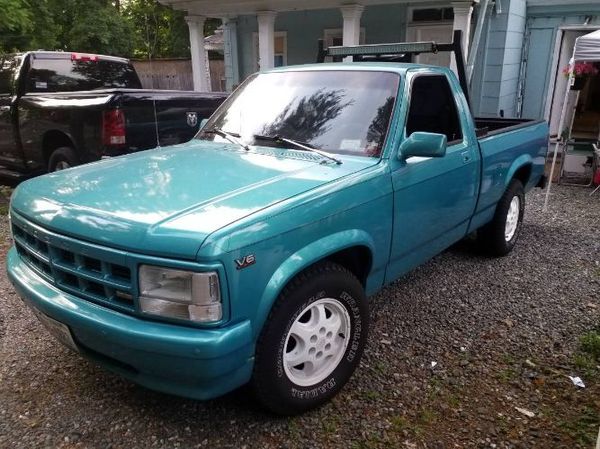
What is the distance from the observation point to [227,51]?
1317 cm

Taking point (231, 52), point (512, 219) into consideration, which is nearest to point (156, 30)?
point (231, 52)

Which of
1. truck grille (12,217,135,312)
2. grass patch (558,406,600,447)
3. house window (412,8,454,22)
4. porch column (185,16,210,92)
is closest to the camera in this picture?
truck grille (12,217,135,312)

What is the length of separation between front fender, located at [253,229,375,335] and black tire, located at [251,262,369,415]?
0.08 m

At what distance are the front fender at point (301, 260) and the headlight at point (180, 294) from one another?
23cm

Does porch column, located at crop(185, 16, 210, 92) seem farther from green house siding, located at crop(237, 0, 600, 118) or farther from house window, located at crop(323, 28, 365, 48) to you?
house window, located at crop(323, 28, 365, 48)

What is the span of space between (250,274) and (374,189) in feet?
3.44

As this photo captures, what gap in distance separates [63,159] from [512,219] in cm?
529

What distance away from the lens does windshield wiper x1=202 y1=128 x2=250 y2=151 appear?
3531 millimetres

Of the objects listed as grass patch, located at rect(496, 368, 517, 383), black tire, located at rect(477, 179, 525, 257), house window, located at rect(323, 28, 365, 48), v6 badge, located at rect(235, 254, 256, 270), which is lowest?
grass patch, located at rect(496, 368, 517, 383)

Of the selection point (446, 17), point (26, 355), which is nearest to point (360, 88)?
point (26, 355)

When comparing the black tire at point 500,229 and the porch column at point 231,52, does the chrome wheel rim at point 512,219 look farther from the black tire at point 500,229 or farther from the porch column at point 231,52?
the porch column at point 231,52

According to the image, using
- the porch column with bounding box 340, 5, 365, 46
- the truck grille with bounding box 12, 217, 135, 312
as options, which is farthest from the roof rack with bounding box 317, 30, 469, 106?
the porch column with bounding box 340, 5, 365, 46

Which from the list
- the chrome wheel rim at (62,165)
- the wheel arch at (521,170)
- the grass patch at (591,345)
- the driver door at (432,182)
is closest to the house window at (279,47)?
the chrome wheel rim at (62,165)

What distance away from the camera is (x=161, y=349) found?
222cm
